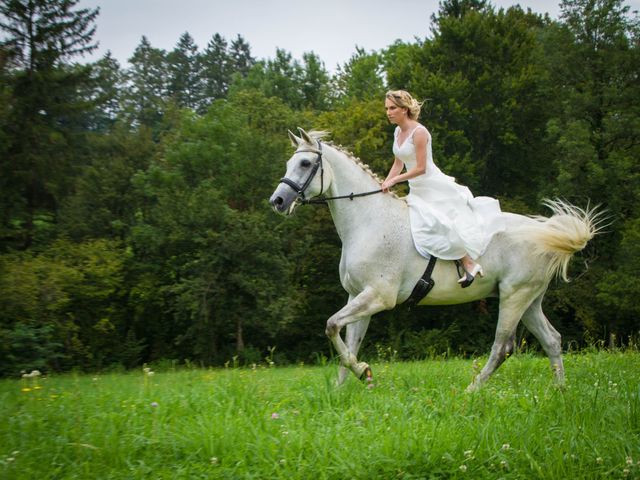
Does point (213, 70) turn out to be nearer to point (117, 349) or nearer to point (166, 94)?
point (166, 94)

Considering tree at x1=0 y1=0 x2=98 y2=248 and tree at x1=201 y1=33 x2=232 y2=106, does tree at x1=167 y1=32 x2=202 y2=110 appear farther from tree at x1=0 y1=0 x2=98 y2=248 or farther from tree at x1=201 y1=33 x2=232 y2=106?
tree at x1=0 y1=0 x2=98 y2=248

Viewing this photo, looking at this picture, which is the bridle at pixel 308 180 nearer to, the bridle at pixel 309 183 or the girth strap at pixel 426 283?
the bridle at pixel 309 183

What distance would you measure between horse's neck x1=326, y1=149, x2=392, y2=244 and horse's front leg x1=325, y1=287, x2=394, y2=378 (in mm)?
769

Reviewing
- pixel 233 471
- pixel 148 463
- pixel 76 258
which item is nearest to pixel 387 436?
pixel 233 471

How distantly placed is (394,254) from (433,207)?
79 cm

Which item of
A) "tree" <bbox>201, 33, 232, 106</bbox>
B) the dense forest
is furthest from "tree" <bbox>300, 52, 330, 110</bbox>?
the dense forest

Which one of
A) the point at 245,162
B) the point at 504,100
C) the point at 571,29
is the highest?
the point at 571,29

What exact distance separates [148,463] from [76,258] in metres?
24.1

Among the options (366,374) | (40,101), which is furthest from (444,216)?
(40,101)

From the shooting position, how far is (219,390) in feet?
19.2

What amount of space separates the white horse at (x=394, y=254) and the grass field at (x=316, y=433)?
1.26 meters

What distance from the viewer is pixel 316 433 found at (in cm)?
463

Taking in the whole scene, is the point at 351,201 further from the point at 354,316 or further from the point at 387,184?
the point at 354,316

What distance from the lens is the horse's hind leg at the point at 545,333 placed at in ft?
24.9
